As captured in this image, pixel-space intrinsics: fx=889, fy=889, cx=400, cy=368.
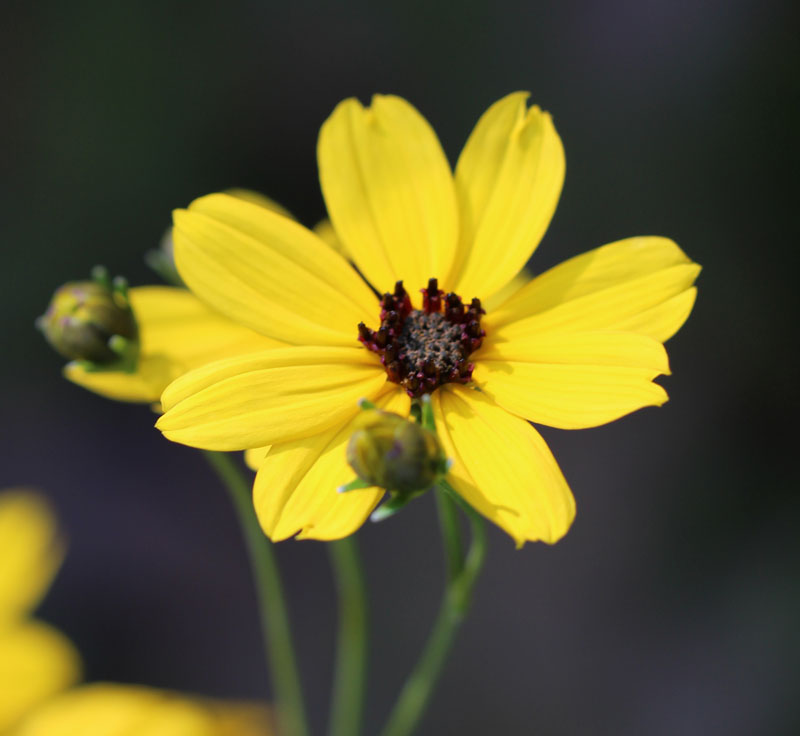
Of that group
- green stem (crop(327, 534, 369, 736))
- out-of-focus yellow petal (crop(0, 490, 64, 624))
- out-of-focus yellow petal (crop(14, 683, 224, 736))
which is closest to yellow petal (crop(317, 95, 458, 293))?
green stem (crop(327, 534, 369, 736))

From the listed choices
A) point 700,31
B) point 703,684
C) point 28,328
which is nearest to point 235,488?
point 703,684

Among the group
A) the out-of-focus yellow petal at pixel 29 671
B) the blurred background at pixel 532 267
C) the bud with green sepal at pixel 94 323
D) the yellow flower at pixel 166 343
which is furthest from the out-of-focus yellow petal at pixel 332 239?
the blurred background at pixel 532 267

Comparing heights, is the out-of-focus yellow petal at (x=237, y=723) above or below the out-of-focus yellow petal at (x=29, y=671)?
below

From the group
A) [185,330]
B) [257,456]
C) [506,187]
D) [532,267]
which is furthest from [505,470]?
[532,267]

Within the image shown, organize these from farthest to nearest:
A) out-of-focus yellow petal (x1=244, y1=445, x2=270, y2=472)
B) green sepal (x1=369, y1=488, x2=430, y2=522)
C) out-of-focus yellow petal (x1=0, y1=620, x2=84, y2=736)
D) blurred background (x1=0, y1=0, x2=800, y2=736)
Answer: blurred background (x1=0, y1=0, x2=800, y2=736)
out-of-focus yellow petal (x1=0, y1=620, x2=84, y2=736)
out-of-focus yellow petal (x1=244, y1=445, x2=270, y2=472)
green sepal (x1=369, y1=488, x2=430, y2=522)

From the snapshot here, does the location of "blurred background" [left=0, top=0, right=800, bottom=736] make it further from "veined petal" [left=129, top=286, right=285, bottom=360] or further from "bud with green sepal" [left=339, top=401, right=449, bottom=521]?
"bud with green sepal" [left=339, top=401, right=449, bottom=521]

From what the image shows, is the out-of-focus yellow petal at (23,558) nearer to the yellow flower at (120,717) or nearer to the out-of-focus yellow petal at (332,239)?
the yellow flower at (120,717)

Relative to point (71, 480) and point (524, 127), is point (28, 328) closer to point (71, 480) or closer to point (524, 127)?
point (71, 480)
